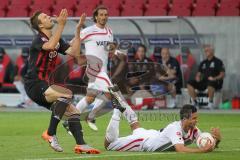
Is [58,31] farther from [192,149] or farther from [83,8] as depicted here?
[83,8]

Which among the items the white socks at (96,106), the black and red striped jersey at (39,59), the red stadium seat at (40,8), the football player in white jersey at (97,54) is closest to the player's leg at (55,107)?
the black and red striped jersey at (39,59)

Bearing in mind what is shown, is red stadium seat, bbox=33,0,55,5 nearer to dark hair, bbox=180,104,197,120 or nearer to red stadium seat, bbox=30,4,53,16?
red stadium seat, bbox=30,4,53,16

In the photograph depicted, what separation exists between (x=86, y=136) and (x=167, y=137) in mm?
4267

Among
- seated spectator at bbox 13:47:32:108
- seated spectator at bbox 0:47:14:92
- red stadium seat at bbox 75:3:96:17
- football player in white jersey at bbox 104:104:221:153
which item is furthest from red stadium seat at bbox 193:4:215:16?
football player in white jersey at bbox 104:104:221:153

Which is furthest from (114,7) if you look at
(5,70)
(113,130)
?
(113,130)

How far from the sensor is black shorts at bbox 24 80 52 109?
12.6 m

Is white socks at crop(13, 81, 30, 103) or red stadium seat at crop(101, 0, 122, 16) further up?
red stadium seat at crop(101, 0, 122, 16)

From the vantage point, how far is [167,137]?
40.3ft

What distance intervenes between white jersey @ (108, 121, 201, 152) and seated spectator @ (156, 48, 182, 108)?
11.9m

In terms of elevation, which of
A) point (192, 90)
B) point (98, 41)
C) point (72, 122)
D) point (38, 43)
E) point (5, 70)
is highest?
point (38, 43)

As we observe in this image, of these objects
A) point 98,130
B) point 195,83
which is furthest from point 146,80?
point 98,130

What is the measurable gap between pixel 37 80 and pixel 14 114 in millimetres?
10499

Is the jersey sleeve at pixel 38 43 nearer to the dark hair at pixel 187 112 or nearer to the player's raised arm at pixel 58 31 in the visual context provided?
the player's raised arm at pixel 58 31

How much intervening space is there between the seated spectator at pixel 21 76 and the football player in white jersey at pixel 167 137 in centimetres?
1318
